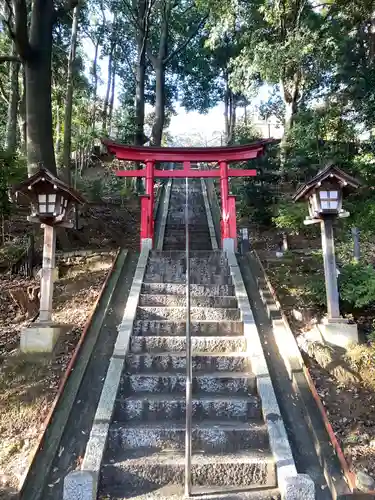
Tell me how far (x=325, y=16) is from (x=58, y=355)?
14.0 m

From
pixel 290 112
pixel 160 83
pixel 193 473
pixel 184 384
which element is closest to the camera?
pixel 193 473

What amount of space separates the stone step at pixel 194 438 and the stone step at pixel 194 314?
2100mm

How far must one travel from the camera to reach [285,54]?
1284 cm

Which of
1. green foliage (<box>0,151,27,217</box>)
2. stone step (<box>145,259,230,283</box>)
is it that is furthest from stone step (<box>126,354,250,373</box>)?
green foliage (<box>0,151,27,217</box>)

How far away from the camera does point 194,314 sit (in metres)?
6.09

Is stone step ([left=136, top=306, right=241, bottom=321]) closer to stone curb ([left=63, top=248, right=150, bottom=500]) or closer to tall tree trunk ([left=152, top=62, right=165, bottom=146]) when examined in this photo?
stone curb ([left=63, top=248, right=150, bottom=500])

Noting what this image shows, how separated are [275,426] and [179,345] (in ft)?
5.62

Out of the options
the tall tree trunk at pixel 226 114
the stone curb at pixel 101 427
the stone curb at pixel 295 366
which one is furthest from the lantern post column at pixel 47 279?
the tall tree trunk at pixel 226 114

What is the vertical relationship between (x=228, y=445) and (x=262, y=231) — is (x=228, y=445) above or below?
below

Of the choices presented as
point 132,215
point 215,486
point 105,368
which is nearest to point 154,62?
point 132,215

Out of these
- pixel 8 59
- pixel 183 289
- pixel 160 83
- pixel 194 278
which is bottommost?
pixel 183 289

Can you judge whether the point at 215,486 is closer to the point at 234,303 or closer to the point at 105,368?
the point at 105,368

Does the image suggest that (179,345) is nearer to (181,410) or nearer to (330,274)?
(181,410)

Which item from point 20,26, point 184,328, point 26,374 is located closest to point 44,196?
point 26,374
